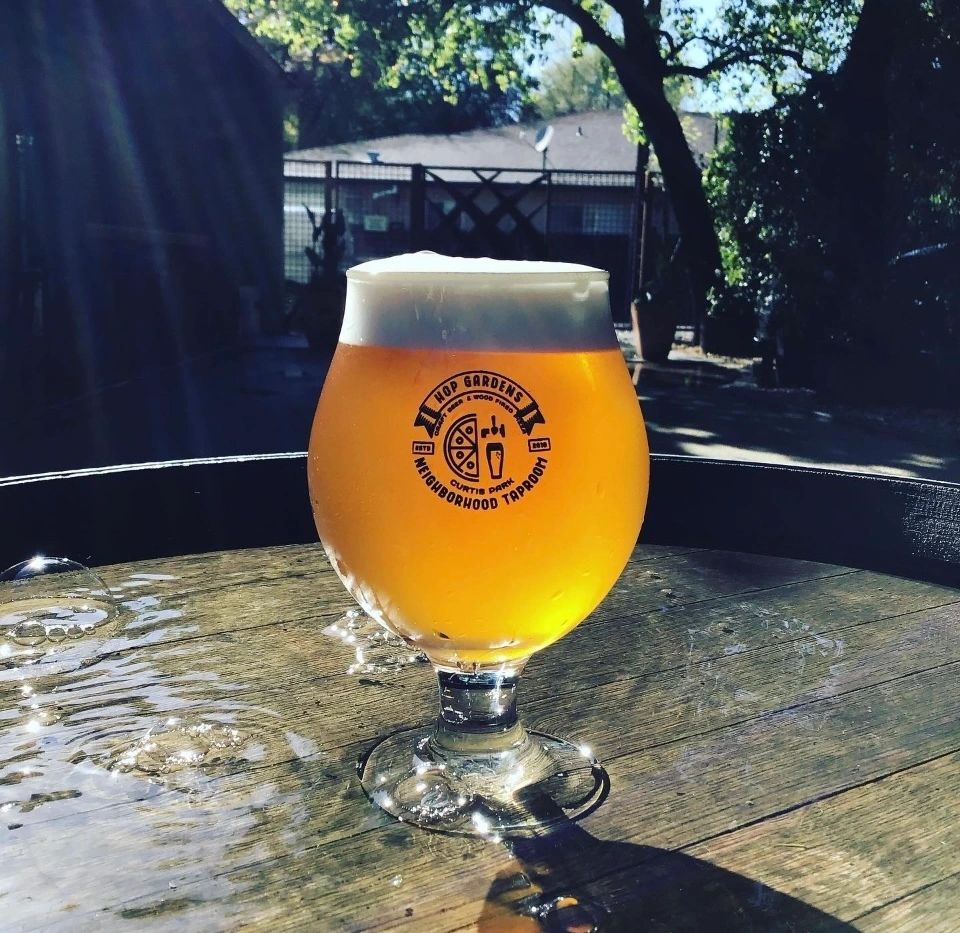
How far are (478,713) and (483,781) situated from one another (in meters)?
0.05

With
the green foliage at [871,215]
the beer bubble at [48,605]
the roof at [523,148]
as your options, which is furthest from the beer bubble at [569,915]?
the roof at [523,148]

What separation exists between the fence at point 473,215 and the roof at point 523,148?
63 centimetres

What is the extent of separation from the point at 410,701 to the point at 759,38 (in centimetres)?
1563

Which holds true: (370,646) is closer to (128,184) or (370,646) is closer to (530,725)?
(530,725)

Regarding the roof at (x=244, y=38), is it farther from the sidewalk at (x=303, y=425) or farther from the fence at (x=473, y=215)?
the sidewalk at (x=303, y=425)

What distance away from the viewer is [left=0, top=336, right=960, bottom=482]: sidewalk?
255 inches

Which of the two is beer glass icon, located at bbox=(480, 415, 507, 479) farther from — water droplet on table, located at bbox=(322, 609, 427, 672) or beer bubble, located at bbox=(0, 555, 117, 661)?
beer bubble, located at bbox=(0, 555, 117, 661)

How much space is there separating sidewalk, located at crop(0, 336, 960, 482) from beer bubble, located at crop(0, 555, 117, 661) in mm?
4308

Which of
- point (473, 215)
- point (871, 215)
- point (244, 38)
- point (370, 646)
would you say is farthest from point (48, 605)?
point (473, 215)

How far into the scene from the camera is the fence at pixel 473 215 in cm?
1875

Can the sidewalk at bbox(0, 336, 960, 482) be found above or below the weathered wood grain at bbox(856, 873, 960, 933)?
below

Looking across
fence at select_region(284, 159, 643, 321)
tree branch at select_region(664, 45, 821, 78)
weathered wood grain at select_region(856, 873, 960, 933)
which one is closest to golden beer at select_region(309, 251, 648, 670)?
weathered wood grain at select_region(856, 873, 960, 933)

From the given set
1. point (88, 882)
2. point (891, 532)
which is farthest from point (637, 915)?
point (891, 532)

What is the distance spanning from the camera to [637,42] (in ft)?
45.2
